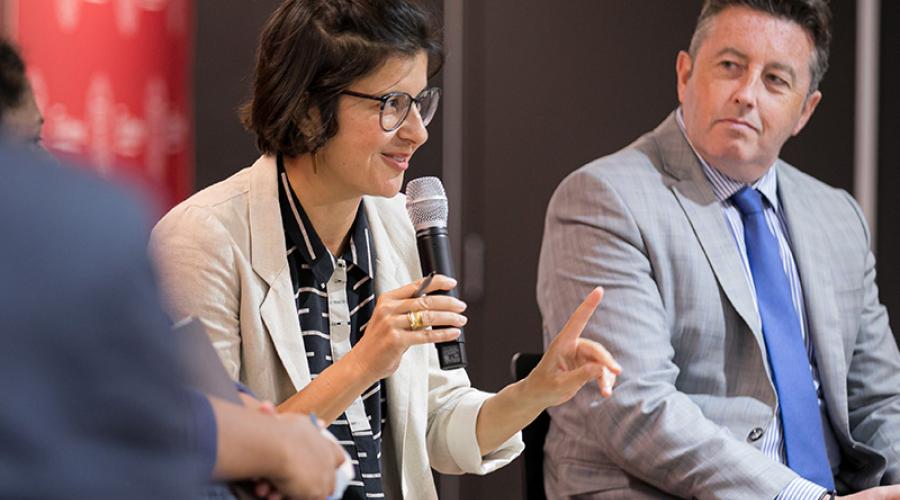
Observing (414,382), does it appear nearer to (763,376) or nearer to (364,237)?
(364,237)

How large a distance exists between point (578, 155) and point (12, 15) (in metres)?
1.85

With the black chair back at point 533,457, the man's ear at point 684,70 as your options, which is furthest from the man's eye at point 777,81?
the black chair back at point 533,457

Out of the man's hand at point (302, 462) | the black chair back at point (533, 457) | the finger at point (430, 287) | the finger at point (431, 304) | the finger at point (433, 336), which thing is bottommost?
the black chair back at point (533, 457)

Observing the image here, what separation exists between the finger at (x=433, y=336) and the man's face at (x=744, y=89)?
3.52ft

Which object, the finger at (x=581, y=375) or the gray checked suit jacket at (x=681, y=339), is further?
the gray checked suit jacket at (x=681, y=339)

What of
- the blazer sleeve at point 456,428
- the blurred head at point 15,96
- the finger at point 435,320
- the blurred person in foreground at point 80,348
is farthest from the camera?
the blazer sleeve at point 456,428

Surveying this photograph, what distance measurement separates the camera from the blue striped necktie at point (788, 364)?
241 centimetres

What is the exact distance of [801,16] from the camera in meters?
2.63

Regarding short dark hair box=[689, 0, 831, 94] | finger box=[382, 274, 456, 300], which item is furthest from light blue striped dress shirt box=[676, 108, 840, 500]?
finger box=[382, 274, 456, 300]

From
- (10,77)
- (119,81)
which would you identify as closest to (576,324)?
(10,77)

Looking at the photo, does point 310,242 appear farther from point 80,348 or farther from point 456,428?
point 80,348

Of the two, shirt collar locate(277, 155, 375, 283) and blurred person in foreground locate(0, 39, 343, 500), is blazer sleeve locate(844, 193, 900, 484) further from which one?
blurred person in foreground locate(0, 39, 343, 500)

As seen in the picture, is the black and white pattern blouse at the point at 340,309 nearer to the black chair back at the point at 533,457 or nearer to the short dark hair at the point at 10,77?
the black chair back at the point at 533,457

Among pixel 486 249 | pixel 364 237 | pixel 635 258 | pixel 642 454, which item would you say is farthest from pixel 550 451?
pixel 486 249
